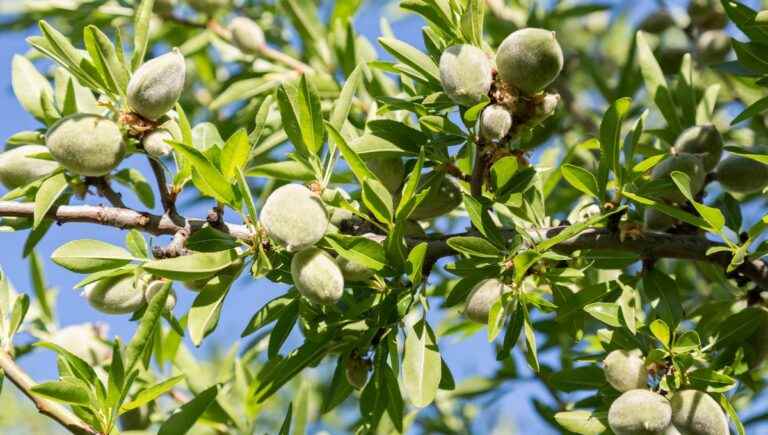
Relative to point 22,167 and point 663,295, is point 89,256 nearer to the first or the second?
point 22,167

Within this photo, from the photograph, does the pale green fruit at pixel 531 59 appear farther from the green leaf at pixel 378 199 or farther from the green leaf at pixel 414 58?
the green leaf at pixel 378 199

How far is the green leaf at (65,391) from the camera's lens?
4.02 ft

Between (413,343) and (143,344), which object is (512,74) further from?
(143,344)

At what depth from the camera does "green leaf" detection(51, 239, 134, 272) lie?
1.28m

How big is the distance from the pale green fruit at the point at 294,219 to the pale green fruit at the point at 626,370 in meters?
0.48

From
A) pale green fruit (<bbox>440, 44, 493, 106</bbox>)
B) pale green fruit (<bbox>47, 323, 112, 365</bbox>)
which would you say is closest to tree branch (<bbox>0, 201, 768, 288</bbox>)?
pale green fruit (<bbox>440, 44, 493, 106</bbox>)

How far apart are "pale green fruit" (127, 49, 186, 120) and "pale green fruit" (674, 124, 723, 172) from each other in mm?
843

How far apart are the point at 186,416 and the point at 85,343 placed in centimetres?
64

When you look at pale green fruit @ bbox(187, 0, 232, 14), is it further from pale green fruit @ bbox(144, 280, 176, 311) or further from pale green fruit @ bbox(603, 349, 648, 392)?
pale green fruit @ bbox(603, 349, 648, 392)

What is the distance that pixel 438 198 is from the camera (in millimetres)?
1456

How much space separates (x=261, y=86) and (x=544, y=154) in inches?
25.0

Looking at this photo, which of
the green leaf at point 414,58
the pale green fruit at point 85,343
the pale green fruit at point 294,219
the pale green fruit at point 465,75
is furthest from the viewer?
the pale green fruit at point 85,343

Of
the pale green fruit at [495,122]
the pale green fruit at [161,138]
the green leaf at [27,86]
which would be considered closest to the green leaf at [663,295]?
the pale green fruit at [495,122]

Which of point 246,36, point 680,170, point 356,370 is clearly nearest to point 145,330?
point 356,370
